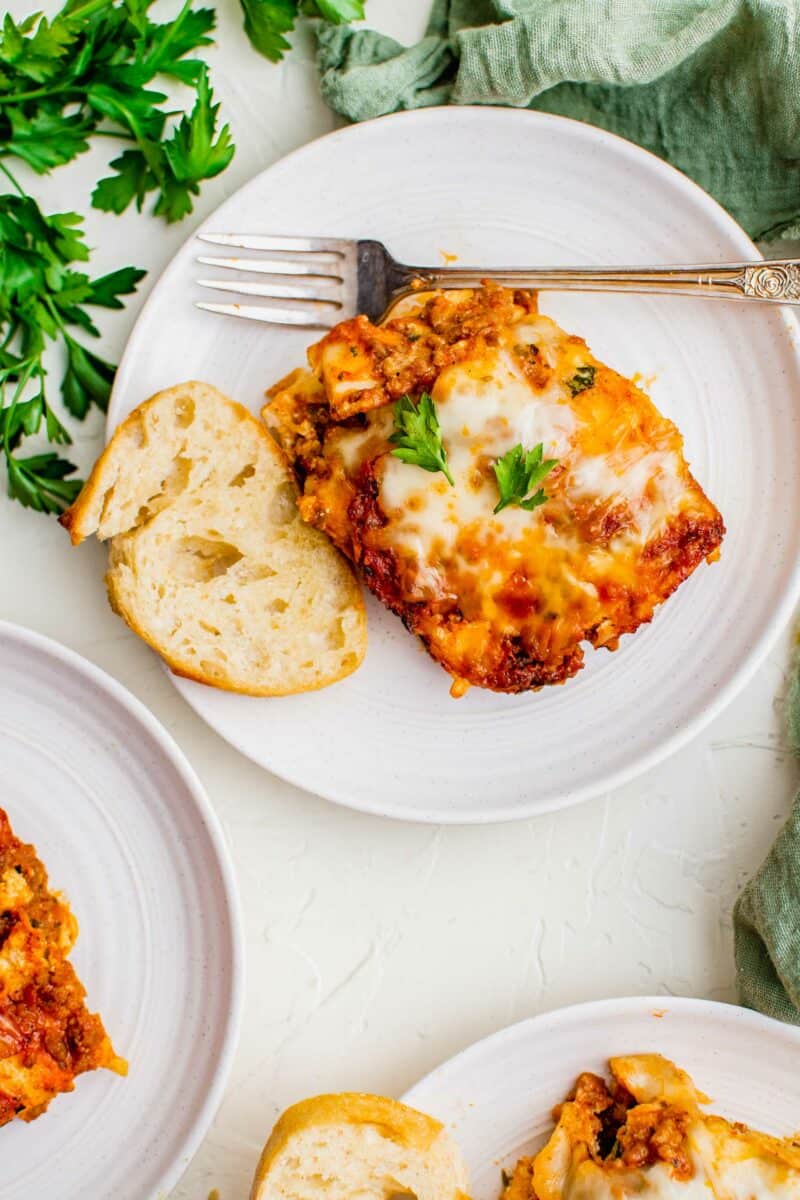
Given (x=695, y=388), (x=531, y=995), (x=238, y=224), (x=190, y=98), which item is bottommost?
(x=531, y=995)

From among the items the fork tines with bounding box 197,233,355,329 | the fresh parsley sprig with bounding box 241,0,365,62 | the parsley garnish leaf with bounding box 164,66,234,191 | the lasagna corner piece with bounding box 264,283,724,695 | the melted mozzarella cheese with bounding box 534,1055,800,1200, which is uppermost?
the fresh parsley sprig with bounding box 241,0,365,62

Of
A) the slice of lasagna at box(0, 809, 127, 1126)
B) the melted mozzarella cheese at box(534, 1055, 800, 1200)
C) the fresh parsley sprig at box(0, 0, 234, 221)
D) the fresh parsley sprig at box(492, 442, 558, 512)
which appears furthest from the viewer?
the fresh parsley sprig at box(0, 0, 234, 221)

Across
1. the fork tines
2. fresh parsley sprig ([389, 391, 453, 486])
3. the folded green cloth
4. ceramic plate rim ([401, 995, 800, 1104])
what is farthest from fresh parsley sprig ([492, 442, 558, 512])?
ceramic plate rim ([401, 995, 800, 1104])

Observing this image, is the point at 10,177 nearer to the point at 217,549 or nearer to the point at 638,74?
the point at 217,549

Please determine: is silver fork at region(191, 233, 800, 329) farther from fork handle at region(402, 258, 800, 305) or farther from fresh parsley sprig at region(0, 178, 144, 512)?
Answer: fresh parsley sprig at region(0, 178, 144, 512)

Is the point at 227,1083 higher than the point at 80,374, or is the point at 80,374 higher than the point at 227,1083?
the point at 80,374

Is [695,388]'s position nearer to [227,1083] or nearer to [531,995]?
[531,995]

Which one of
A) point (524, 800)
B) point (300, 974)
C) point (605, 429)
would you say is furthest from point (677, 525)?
point (300, 974)
